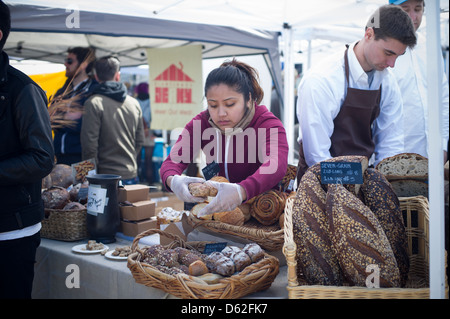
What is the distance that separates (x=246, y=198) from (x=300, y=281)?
1.40 feet

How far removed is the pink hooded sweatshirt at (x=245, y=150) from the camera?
1661mm

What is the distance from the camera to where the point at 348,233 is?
113 centimetres

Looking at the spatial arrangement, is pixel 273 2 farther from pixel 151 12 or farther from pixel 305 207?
pixel 305 207

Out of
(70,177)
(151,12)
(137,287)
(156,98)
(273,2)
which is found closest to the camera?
(137,287)

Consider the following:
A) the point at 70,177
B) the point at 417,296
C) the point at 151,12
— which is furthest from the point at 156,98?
the point at 417,296

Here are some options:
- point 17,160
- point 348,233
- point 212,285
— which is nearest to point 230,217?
point 212,285

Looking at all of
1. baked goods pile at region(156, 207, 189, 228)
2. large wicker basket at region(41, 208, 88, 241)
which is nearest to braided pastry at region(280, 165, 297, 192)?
baked goods pile at region(156, 207, 189, 228)

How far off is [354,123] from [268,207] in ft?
2.27

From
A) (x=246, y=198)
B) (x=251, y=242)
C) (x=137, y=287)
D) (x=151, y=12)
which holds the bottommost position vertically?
(x=137, y=287)

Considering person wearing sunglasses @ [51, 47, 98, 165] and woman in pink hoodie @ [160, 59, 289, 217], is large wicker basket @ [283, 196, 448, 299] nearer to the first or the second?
woman in pink hoodie @ [160, 59, 289, 217]

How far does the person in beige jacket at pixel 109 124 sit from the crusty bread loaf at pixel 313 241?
2301 millimetres

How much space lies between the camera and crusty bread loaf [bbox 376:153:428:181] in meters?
1.58

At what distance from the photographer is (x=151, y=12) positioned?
3650 mm

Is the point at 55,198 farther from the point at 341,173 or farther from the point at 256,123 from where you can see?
the point at 341,173
